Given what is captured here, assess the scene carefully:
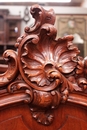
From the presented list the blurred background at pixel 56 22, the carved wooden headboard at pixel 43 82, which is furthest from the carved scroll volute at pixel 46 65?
the blurred background at pixel 56 22

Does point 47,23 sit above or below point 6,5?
below

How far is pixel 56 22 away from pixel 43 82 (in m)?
3.40

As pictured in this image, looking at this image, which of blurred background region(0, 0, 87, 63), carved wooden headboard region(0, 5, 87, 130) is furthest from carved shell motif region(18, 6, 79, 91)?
blurred background region(0, 0, 87, 63)

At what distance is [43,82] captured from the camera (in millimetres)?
451

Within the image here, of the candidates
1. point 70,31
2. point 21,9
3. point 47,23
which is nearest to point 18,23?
point 21,9

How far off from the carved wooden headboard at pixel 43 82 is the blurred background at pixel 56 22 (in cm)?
297

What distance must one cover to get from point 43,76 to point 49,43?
9 cm

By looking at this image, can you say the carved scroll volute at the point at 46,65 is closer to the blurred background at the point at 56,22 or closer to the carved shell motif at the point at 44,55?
the carved shell motif at the point at 44,55

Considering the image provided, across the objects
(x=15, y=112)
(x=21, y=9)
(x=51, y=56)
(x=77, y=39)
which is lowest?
(x=77, y=39)

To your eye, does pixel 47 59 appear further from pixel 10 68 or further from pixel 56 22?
pixel 56 22

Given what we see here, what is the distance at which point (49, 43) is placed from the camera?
1.56 ft

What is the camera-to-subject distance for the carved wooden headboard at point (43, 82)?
0.45 metres

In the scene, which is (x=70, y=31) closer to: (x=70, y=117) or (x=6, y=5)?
(x=6, y=5)

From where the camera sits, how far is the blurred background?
3604mm
